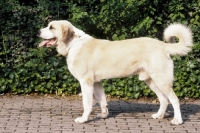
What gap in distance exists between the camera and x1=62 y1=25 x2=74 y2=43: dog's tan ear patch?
24.8 ft

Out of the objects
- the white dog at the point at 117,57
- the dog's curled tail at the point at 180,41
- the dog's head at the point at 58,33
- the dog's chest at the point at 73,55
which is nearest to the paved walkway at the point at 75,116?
the white dog at the point at 117,57

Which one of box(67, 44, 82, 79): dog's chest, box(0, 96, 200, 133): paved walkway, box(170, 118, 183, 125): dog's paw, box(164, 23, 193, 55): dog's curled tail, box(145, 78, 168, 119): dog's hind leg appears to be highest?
box(164, 23, 193, 55): dog's curled tail

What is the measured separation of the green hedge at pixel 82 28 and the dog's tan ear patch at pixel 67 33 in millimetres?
1924

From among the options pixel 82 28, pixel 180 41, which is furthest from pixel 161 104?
pixel 82 28

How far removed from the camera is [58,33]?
7.64 m

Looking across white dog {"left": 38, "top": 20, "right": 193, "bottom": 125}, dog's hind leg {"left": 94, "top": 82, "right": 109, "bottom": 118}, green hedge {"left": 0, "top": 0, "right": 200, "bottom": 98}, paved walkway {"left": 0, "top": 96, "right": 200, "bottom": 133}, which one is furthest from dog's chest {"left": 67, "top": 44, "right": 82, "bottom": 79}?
green hedge {"left": 0, "top": 0, "right": 200, "bottom": 98}

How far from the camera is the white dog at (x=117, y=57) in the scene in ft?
24.6

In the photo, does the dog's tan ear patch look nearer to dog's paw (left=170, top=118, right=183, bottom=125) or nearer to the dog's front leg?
the dog's front leg

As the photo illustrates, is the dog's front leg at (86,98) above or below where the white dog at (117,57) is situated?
below

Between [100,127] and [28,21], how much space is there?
3.22 meters

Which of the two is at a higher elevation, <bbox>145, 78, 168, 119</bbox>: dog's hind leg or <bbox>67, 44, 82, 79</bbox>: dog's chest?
Result: <bbox>67, 44, 82, 79</bbox>: dog's chest

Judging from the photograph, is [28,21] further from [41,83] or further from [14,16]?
[41,83]

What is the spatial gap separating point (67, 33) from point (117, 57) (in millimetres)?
802

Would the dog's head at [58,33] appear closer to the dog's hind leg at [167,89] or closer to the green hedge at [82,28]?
the dog's hind leg at [167,89]
